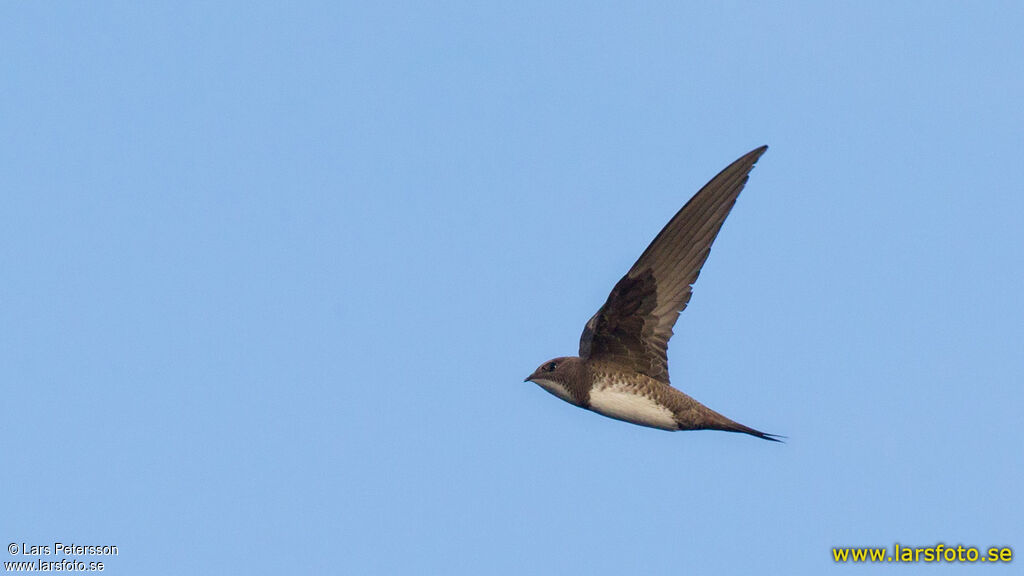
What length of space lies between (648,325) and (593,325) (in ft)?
2.63

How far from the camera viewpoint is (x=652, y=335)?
41.3ft

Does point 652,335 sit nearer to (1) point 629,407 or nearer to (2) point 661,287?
(2) point 661,287

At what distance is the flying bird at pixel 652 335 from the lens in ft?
40.1

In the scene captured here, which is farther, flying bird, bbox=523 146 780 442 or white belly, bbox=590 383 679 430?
white belly, bbox=590 383 679 430

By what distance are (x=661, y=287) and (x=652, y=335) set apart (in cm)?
53

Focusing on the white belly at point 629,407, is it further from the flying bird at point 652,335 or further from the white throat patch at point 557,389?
the white throat patch at point 557,389

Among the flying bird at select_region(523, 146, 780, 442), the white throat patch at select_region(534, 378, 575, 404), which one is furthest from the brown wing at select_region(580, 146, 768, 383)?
the white throat patch at select_region(534, 378, 575, 404)

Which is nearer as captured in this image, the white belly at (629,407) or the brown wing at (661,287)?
the brown wing at (661,287)

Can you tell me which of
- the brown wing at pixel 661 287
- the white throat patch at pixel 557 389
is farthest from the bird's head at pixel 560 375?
the brown wing at pixel 661 287

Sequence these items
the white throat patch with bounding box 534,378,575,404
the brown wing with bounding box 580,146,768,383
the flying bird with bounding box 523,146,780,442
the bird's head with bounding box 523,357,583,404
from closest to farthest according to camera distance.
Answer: the brown wing with bounding box 580,146,768,383 < the flying bird with bounding box 523,146,780,442 < the bird's head with bounding box 523,357,583,404 < the white throat patch with bounding box 534,378,575,404

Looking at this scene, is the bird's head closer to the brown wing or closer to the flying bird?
the flying bird

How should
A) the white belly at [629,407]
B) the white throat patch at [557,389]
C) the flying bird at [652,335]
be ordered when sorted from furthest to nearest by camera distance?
the white throat patch at [557,389]
the white belly at [629,407]
the flying bird at [652,335]

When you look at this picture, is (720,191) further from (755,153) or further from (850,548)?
(850,548)

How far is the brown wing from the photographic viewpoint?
476 inches
